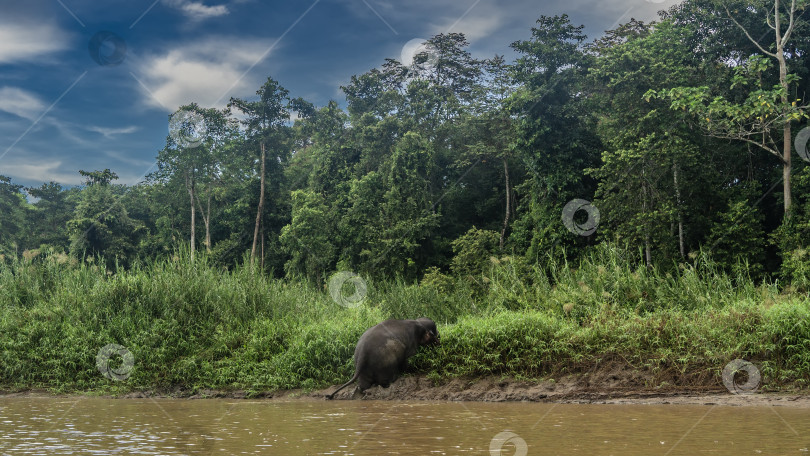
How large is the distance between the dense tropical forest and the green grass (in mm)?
44

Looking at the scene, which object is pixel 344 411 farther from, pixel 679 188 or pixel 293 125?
pixel 293 125

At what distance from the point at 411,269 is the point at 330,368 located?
58.4ft

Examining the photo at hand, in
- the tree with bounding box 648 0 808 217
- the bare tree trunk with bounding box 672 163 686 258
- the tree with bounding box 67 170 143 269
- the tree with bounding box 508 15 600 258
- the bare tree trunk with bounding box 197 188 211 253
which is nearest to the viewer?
the tree with bounding box 648 0 808 217

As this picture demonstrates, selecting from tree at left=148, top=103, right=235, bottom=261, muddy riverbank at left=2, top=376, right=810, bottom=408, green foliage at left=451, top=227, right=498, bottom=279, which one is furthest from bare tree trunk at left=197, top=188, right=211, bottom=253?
muddy riverbank at left=2, top=376, right=810, bottom=408

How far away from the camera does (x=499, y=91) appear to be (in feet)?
116

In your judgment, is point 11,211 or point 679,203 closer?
point 679,203

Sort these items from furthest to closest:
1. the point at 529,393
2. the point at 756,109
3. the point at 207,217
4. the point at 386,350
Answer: the point at 207,217
the point at 756,109
the point at 386,350
the point at 529,393

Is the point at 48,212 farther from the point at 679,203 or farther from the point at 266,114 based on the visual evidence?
the point at 679,203

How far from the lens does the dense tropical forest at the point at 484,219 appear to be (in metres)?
10.2

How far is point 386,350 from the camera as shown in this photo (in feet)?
30.5

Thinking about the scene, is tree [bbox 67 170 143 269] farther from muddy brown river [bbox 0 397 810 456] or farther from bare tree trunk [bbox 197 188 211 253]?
muddy brown river [bbox 0 397 810 456]

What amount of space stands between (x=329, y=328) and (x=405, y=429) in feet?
14.1

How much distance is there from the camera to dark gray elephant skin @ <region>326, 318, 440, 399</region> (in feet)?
30.6

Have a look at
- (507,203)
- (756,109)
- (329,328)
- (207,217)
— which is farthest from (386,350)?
(207,217)
